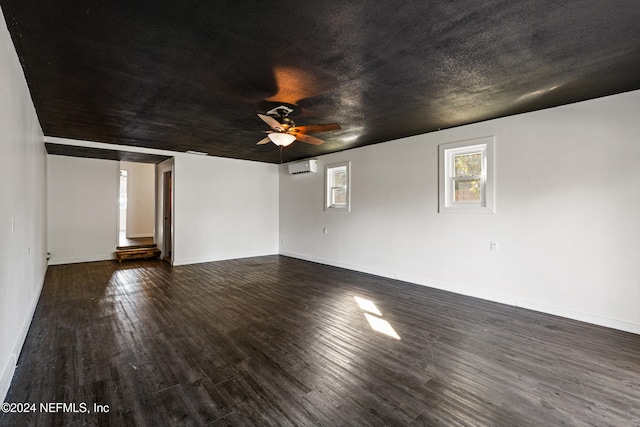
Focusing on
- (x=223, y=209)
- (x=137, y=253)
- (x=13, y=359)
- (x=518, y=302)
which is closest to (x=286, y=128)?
(x=13, y=359)

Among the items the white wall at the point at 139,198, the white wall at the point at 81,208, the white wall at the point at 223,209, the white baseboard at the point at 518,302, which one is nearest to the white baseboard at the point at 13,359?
the white wall at the point at 223,209

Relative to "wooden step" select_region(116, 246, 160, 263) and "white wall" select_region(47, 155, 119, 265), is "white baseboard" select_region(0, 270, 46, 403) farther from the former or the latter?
"white wall" select_region(47, 155, 119, 265)

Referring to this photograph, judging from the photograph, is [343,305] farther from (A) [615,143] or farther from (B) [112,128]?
(B) [112,128]

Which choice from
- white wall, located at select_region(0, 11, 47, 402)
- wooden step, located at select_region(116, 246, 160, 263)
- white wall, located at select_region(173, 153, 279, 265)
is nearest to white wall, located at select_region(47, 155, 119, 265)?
wooden step, located at select_region(116, 246, 160, 263)

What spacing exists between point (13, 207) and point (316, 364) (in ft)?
9.10

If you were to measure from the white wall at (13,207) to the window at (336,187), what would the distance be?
490 cm

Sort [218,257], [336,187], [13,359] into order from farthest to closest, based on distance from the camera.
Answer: [218,257], [336,187], [13,359]

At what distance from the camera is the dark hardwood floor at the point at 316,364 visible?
1876 millimetres

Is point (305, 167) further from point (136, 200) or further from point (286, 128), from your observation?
point (136, 200)

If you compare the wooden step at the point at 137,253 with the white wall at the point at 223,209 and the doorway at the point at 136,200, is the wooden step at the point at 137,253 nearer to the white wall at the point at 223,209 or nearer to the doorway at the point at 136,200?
the white wall at the point at 223,209

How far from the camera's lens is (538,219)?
3.67m

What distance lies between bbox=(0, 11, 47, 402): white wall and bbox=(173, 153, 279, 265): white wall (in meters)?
3.40

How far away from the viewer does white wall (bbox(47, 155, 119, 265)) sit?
6.49 m

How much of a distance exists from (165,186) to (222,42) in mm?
6239
